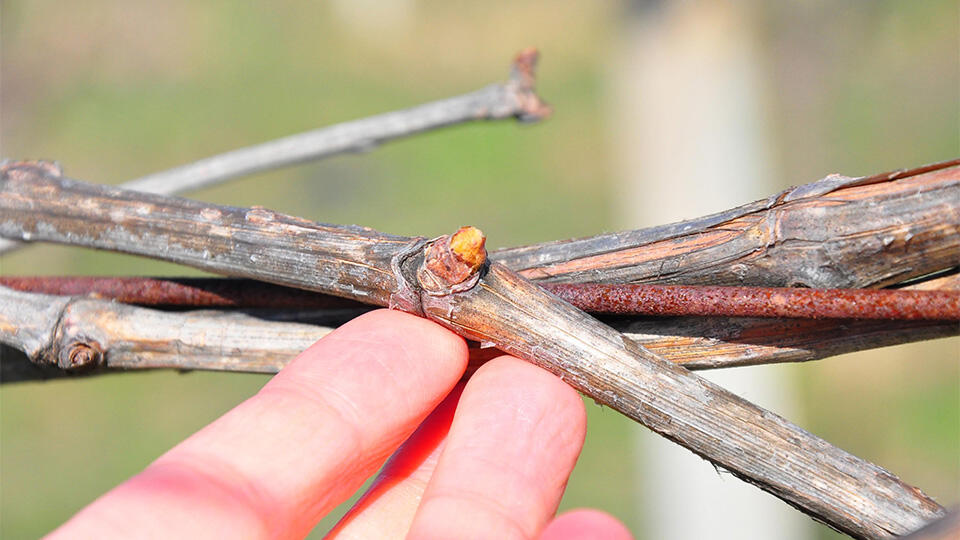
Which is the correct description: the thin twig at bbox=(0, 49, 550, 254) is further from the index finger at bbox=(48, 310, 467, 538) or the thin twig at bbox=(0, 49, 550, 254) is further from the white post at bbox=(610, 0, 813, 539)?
the white post at bbox=(610, 0, 813, 539)

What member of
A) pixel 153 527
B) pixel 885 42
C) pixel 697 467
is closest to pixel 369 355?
pixel 153 527

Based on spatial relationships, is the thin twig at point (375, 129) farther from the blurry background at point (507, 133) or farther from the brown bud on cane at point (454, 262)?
the blurry background at point (507, 133)

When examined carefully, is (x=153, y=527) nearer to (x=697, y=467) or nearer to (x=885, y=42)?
(x=697, y=467)

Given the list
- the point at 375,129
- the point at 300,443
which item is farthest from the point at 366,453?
the point at 375,129

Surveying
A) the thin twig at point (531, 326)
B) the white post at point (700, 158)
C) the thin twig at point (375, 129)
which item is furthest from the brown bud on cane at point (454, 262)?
the white post at point (700, 158)

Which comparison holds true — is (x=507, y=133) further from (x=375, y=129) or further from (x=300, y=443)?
(x=300, y=443)

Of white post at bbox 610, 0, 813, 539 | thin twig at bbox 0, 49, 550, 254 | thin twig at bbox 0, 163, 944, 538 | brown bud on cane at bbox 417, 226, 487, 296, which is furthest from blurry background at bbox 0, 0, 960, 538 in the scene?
brown bud on cane at bbox 417, 226, 487, 296
